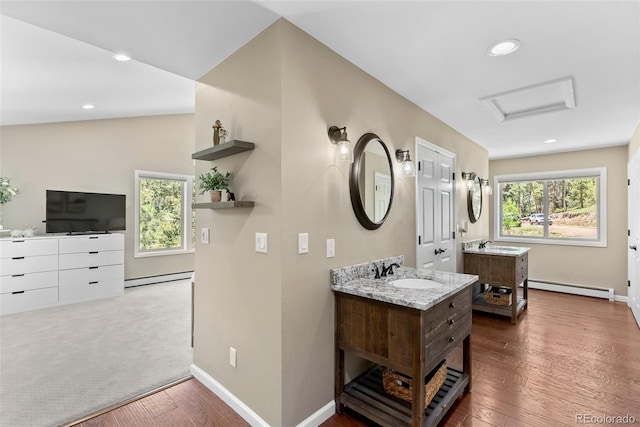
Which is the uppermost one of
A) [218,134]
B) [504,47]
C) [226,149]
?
[504,47]

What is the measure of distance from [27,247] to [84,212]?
859 mm

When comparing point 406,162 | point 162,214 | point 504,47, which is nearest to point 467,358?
point 406,162

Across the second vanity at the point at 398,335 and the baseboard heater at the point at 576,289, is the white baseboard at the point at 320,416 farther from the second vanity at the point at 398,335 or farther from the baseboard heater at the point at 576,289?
the baseboard heater at the point at 576,289

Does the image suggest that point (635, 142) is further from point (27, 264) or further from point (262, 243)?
point (27, 264)

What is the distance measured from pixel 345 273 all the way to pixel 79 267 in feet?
15.3

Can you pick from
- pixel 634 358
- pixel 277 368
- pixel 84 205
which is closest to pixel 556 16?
pixel 277 368

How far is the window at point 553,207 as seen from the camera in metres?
5.09

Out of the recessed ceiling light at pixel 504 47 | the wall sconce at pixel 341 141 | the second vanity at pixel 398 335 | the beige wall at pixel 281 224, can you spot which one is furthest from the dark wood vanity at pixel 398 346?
the recessed ceiling light at pixel 504 47

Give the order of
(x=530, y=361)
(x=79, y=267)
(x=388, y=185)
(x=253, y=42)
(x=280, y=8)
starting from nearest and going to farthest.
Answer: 1. (x=280, y=8)
2. (x=253, y=42)
3. (x=388, y=185)
4. (x=530, y=361)
5. (x=79, y=267)

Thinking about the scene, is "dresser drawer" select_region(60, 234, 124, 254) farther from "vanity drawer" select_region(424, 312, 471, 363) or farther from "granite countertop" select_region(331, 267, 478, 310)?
"vanity drawer" select_region(424, 312, 471, 363)

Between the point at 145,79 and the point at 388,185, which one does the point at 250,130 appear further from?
the point at 145,79

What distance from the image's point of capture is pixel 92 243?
15.7 feet

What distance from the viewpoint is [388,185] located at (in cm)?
257

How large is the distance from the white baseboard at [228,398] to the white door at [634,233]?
15.3ft
